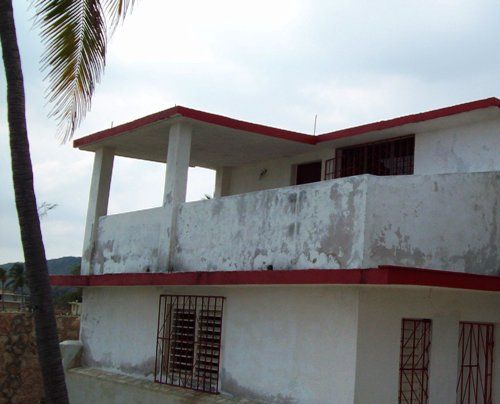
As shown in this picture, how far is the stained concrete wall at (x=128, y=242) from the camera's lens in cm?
1304

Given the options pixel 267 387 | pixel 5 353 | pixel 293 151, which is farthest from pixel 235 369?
pixel 5 353

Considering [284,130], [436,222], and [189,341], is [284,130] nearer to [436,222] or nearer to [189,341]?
[189,341]

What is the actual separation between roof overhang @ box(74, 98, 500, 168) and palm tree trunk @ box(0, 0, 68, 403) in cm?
504

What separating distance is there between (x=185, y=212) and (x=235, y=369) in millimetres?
2733

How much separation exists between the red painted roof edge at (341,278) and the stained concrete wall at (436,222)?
1.33ft

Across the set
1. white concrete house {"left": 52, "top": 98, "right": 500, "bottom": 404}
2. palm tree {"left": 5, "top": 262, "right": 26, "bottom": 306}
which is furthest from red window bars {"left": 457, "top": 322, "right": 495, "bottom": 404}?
palm tree {"left": 5, "top": 262, "right": 26, "bottom": 306}

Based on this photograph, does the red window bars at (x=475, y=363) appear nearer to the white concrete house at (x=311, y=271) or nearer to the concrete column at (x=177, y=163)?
the white concrete house at (x=311, y=271)

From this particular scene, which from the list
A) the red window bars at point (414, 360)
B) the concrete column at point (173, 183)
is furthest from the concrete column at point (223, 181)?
the red window bars at point (414, 360)

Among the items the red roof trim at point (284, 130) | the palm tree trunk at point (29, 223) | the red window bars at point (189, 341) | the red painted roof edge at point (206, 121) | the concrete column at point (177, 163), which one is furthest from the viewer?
the concrete column at point (177, 163)

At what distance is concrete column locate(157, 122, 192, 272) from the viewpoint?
12.5m

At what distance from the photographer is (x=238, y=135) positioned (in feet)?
43.5

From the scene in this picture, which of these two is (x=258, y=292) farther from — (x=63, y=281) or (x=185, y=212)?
(x=63, y=281)

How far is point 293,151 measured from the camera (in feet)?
47.7

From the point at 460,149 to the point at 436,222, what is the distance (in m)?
2.34
